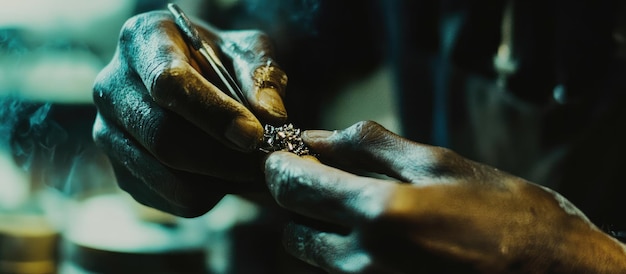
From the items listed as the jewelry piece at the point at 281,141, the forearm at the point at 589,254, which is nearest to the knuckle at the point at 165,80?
the jewelry piece at the point at 281,141

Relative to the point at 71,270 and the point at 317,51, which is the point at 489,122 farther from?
the point at 71,270

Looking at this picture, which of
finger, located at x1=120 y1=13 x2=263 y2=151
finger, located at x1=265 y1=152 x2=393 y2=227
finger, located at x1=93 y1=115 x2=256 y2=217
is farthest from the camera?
finger, located at x1=93 y1=115 x2=256 y2=217

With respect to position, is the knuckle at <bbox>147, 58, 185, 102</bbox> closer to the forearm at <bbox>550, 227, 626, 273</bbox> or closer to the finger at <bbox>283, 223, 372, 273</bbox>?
the finger at <bbox>283, 223, 372, 273</bbox>

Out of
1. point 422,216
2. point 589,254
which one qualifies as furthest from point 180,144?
point 589,254

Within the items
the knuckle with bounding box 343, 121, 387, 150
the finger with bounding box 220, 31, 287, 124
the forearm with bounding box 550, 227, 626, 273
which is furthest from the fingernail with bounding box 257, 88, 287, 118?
the forearm with bounding box 550, 227, 626, 273

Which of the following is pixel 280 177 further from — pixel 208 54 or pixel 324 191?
pixel 208 54

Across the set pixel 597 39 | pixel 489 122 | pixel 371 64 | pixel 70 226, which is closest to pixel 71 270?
pixel 70 226
